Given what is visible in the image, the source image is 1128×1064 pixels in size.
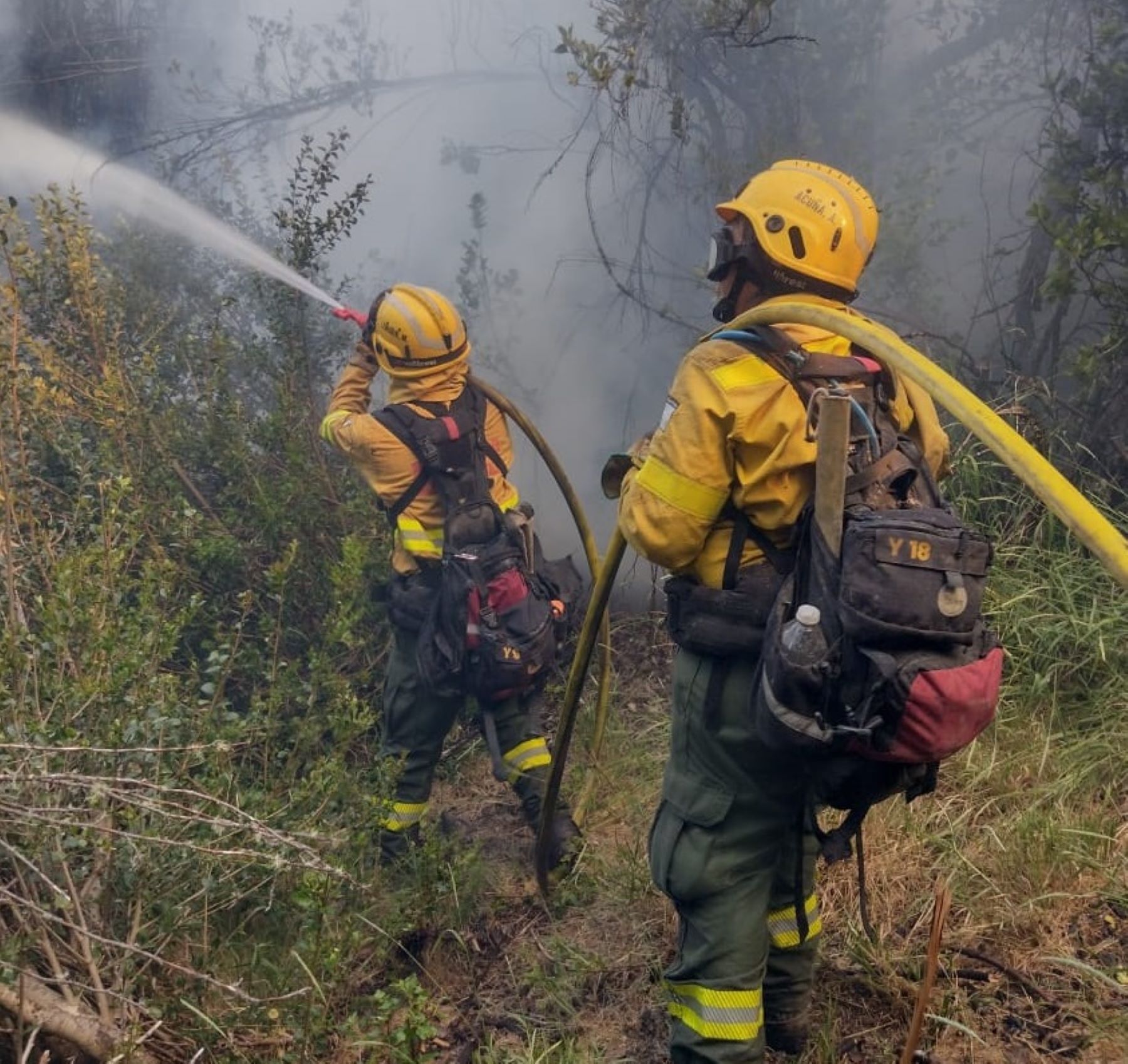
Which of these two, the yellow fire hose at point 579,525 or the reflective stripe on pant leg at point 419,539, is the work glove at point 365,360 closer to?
the yellow fire hose at point 579,525

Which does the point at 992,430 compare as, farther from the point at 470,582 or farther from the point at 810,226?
the point at 470,582

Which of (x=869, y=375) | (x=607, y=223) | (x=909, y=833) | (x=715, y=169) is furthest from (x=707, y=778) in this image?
(x=607, y=223)

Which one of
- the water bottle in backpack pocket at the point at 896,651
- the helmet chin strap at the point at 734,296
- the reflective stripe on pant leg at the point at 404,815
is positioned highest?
the helmet chin strap at the point at 734,296

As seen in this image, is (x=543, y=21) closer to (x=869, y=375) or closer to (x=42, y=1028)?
(x=869, y=375)

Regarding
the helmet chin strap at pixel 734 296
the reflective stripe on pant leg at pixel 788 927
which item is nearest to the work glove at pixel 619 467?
the helmet chin strap at pixel 734 296

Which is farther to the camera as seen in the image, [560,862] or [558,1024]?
[560,862]

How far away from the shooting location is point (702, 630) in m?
2.29

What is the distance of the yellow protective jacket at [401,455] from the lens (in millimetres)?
3715

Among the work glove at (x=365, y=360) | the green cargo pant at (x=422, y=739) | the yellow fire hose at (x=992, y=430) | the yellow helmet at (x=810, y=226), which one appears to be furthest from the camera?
the work glove at (x=365, y=360)

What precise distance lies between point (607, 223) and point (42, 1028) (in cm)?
564

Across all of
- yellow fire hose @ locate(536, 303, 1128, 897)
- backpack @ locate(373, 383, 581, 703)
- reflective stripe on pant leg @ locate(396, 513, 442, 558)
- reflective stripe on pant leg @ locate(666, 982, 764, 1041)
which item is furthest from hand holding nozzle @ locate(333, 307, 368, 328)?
reflective stripe on pant leg @ locate(666, 982, 764, 1041)

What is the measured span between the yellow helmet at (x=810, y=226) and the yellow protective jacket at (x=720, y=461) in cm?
7

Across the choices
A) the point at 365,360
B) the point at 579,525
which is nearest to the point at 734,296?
the point at 579,525

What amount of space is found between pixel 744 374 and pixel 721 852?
41.6 inches
